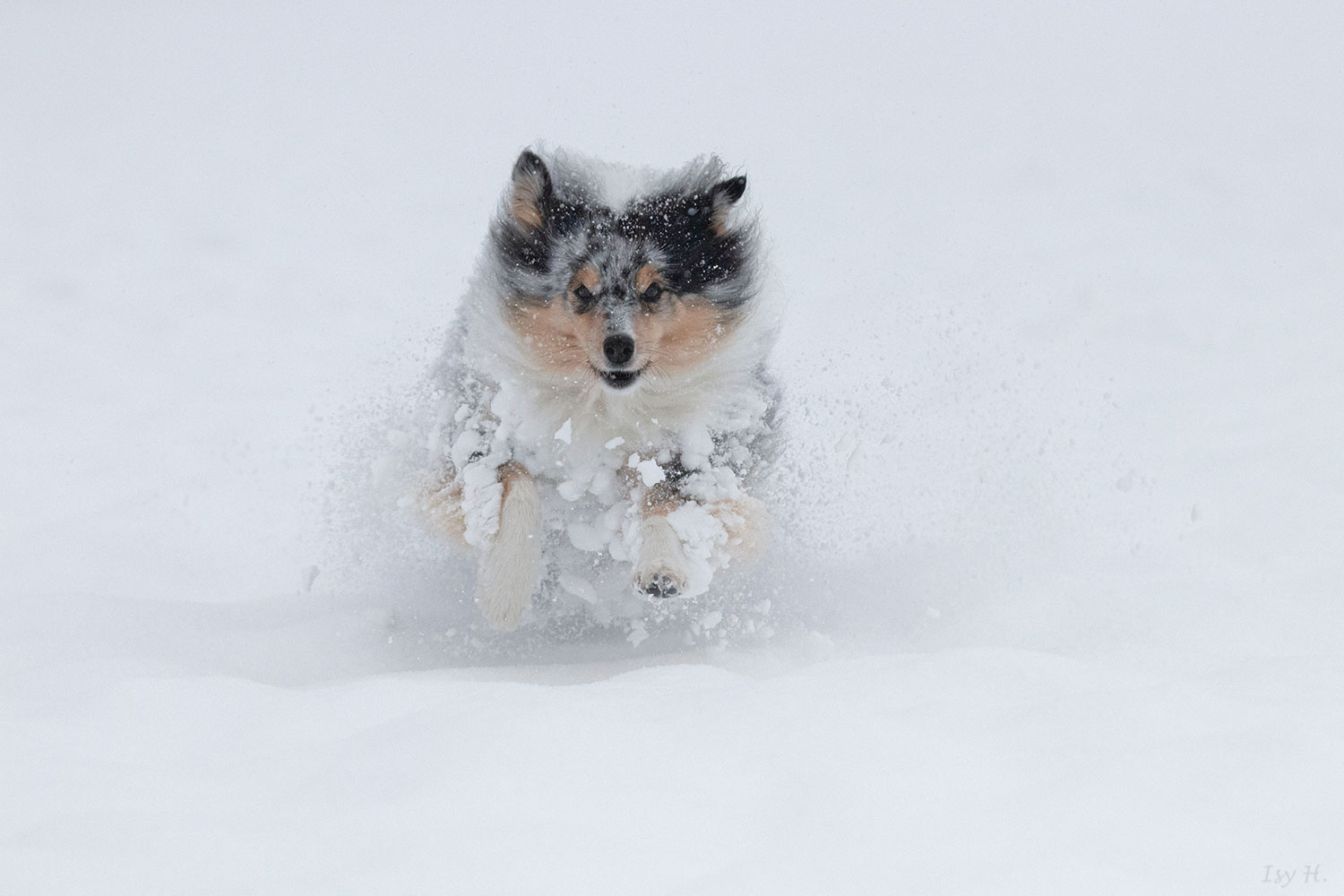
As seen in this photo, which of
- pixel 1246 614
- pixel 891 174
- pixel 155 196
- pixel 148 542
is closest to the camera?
pixel 1246 614

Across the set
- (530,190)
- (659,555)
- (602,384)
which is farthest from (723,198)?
(659,555)

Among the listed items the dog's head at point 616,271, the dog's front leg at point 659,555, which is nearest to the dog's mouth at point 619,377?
the dog's head at point 616,271

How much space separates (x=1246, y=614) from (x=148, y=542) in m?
3.77

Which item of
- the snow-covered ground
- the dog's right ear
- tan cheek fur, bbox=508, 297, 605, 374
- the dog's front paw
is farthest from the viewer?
the dog's right ear

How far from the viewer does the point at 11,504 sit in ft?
14.4

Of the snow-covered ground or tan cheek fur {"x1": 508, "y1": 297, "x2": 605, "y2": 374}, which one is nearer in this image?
the snow-covered ground

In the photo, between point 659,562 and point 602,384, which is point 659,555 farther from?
point 602,384

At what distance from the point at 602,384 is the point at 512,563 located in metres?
0.56

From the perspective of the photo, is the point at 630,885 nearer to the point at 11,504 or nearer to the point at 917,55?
the point at 11,504

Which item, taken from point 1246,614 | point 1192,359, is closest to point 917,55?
point 1192,359

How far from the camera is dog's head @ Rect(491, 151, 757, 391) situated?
3.10 metres

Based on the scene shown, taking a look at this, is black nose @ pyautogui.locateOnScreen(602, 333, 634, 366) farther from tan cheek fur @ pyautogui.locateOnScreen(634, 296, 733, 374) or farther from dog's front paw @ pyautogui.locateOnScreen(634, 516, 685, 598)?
dog's front paw @ pyautogui.locateOnScreen(634, 516, 685, 598)

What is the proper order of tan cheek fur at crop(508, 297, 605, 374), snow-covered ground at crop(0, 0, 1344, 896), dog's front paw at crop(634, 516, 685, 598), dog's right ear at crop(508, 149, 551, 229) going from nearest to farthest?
snow-covered ground at crop(0, 0, 1344, 896)
dog's front paw at crop(634, 516, 685, 598)
tan cheek fur at crop(508, 297, 605, 374)
dog's right ear at crop(508, 149, 551, 229)

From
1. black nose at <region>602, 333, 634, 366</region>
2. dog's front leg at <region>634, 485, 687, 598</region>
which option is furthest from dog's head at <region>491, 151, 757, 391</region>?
dog's front leg at <region>634, 485, 687, 598</region>
